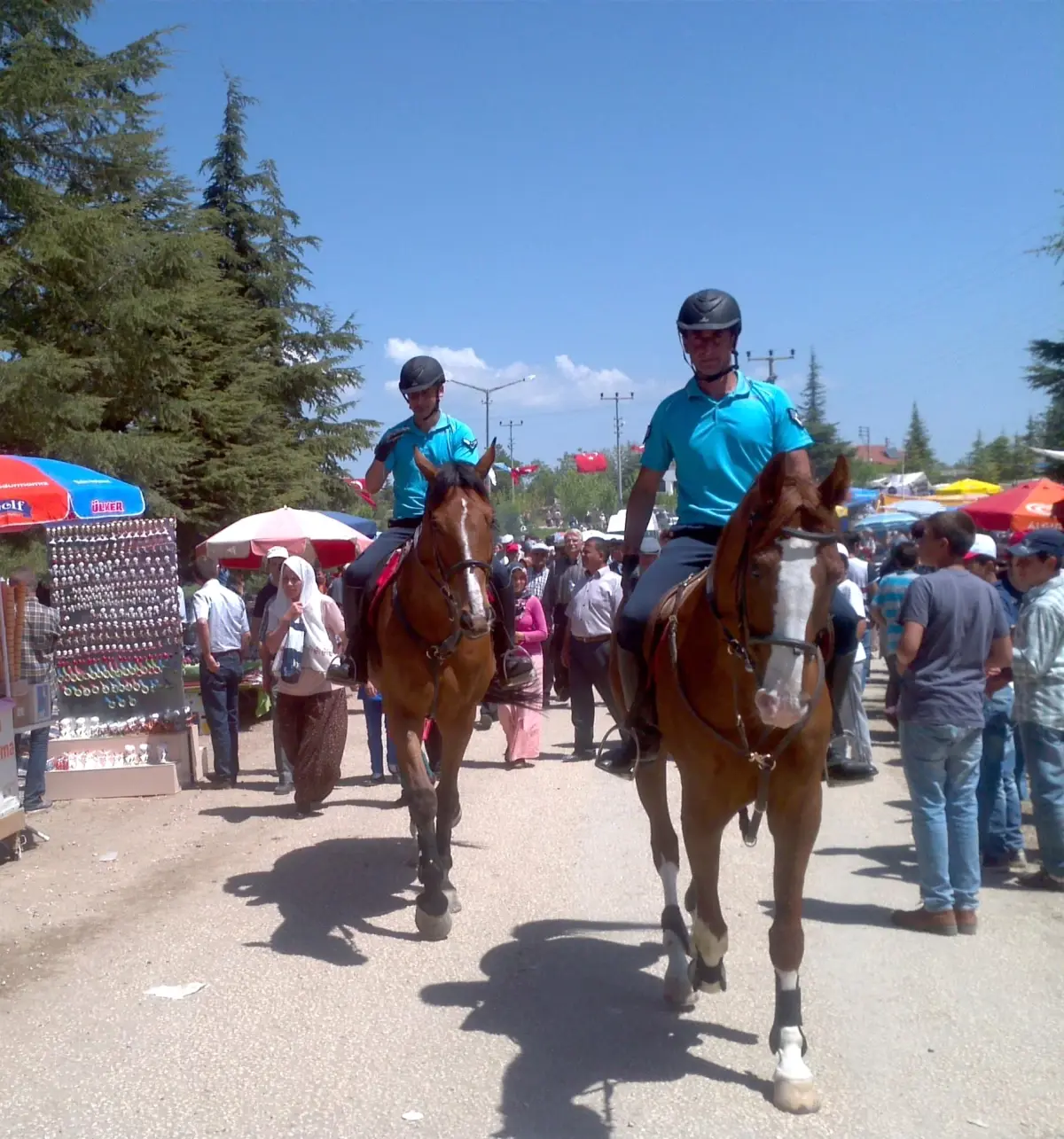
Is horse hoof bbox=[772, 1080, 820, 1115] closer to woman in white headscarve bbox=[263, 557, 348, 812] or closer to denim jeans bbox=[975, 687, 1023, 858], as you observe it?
denim jeans bbox=[975, 687, 1023, 858]

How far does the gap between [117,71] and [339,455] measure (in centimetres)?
1147

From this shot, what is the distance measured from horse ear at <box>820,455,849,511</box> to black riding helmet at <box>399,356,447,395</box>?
3.74 metres

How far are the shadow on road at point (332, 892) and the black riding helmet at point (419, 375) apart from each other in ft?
11.1

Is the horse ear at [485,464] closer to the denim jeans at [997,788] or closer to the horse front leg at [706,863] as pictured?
the horse front leg at [706,863]

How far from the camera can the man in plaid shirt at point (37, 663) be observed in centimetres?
931

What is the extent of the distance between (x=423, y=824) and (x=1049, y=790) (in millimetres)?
4057

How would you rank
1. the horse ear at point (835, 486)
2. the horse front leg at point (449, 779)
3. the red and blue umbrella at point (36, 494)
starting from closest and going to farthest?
the horse ear at point (835, 486), the horse front leg at point (449, 779), the red and blue umbrella at point (36, 494)

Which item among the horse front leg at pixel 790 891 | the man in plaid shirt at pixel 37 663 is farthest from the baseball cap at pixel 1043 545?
the man in plaid shirt at pixel 37 663

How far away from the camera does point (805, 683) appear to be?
351 centimetres

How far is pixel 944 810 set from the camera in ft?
19.9

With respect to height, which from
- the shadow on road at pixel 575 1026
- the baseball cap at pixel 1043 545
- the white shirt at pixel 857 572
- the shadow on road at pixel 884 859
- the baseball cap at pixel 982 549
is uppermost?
the baseball cap at pixel 1043 545

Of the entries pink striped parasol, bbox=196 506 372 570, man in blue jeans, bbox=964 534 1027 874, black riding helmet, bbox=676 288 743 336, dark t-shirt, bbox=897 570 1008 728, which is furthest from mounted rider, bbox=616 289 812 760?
pink striped parasol, bbox=196 506 372 570

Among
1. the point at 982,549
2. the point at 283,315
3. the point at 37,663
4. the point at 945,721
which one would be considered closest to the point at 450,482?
the point at 945,721

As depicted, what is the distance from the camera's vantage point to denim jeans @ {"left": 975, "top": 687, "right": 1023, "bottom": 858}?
720 centimetres
